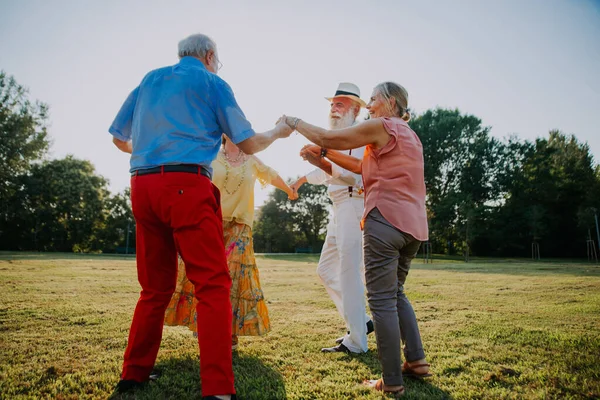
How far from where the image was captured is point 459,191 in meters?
42.8

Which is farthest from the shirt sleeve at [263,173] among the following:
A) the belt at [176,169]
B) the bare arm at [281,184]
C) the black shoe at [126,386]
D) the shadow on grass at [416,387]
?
the black shoe at [126,386]

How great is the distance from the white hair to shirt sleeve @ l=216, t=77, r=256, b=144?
37 centimetres

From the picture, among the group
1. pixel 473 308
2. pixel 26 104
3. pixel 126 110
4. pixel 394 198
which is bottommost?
pixel 473 308

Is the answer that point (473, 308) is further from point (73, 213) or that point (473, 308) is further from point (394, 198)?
point (73, 213)

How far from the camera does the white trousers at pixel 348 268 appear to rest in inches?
166

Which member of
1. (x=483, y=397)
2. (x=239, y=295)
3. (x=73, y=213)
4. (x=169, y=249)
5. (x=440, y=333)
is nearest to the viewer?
(x=483, y=397)

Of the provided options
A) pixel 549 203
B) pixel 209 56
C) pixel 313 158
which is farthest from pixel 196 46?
pixel 549 203

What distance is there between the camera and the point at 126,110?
3.15 meters

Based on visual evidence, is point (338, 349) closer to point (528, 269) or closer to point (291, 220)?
point (528, 269)

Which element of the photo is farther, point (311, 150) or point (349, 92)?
point (349, 92)

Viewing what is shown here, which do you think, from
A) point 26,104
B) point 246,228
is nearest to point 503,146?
point 246,228

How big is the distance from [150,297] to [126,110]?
1.49 meters

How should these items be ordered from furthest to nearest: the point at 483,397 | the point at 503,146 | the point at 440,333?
1. the point at 503,146
2. the point at 440,333
3. the point at 483,397

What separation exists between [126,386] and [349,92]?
13.1 feet
